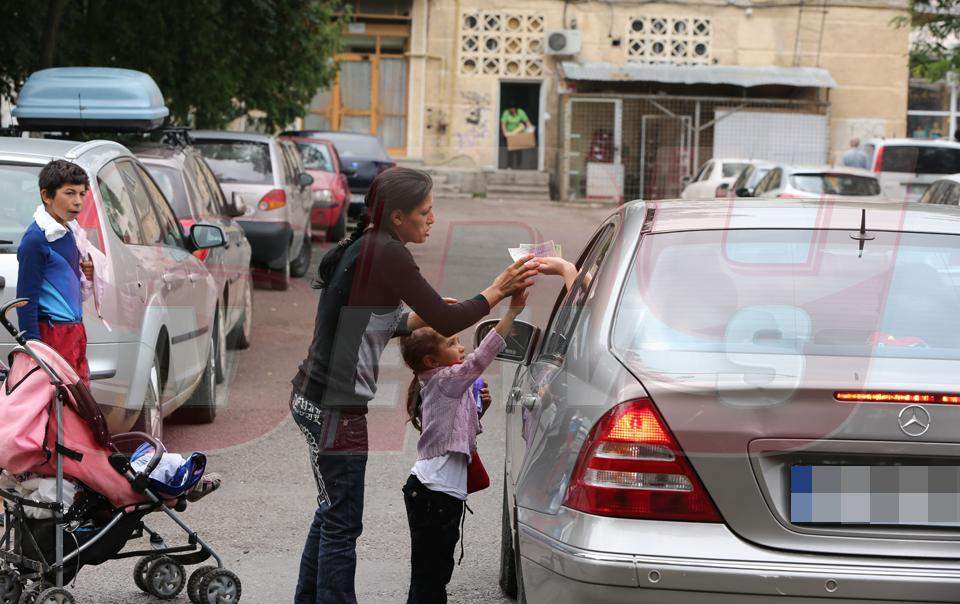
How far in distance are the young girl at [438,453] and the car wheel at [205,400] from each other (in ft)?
13.3

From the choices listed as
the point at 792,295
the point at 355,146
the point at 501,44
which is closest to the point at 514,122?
the point at 501,44

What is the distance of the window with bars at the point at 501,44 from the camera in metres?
35.1

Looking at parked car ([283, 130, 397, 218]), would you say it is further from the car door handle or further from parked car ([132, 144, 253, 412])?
the car door handle

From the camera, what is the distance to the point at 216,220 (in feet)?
33.8

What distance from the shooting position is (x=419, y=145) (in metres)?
35.4

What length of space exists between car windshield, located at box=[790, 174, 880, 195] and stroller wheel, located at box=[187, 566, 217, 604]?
15488 millimetres

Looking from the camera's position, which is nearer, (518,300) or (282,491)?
(518,300)

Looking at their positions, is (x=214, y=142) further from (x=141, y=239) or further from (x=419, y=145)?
(x=419, y=145)

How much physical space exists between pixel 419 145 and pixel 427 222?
3137 centimetres

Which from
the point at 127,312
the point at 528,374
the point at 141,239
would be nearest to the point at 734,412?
the point at 528,374

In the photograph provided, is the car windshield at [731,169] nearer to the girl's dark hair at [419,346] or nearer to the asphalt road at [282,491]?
the asphalt road at [282,491]

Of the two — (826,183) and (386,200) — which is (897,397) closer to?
(386,200)

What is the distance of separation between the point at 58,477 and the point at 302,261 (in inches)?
464

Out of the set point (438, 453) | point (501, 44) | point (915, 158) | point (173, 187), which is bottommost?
point (438, 453)
